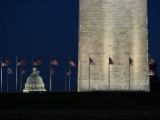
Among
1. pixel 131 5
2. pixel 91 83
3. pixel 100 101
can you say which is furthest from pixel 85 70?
pixel 100 101

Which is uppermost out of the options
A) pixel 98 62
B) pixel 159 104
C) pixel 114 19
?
pixel 114 19

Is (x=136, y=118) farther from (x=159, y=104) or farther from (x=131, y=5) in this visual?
(x=131, y=5)

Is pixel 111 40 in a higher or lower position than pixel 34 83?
higher

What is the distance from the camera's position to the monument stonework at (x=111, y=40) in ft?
191

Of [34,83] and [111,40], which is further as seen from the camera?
[34,83]

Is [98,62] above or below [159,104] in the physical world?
above

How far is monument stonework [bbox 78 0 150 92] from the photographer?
58.2 meters

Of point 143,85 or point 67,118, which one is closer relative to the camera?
point 67,118

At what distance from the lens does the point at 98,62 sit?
58.3 metres

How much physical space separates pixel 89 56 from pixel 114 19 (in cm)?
549

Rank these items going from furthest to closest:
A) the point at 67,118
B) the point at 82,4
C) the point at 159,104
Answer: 1. the point at 82,4
2. the point at 159,104
3. the point at 67,118

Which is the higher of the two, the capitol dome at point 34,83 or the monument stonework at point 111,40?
the monument stonework at point 111,40

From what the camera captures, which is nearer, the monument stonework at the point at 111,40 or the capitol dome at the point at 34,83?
the monument stonework at the point at 111,40

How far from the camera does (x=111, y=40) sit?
58281mm
